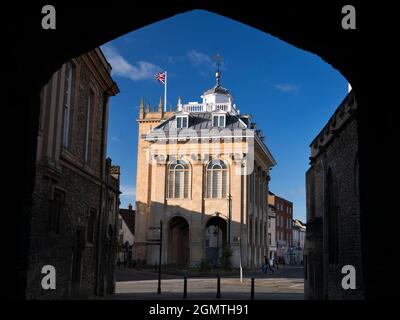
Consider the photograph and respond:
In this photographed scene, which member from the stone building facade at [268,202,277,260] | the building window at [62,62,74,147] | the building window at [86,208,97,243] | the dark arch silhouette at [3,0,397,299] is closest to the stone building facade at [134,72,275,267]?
the building window at [86,208,97,243]

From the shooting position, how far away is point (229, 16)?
7.66 m

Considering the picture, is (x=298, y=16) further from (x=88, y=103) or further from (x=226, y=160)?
(x=226, y=160)

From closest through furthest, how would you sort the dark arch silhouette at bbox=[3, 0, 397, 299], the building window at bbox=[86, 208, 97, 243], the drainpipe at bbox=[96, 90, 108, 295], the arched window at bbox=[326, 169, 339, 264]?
the dark arch silhouette at bbox=[3, 0, 397, 299], the arched window at bbox=[326, 169, 339, 264], the building window at bbox=[86, 208, 97, 243], the drainpipe at bbox=[96, 90, 108, 295]

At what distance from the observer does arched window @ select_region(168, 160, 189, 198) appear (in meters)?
46.9

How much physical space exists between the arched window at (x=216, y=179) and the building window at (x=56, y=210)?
104ft

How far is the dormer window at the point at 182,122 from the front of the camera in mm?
48000

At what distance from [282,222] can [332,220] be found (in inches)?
2961

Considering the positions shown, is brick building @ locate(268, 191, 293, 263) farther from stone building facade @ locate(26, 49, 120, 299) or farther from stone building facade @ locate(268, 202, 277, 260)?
stone building facade @ locate(26, 49, 120, 299)

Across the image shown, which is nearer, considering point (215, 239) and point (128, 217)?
point (215, 239)

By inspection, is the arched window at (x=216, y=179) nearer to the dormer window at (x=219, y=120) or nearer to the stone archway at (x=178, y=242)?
the dormer window at (x=219, y=120)

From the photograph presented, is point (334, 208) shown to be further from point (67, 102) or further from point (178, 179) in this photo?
point (178, 179)

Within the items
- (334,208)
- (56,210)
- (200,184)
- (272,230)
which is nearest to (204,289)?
(334,208)

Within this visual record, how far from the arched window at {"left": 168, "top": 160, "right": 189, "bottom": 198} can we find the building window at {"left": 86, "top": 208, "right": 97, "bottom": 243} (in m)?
27.5

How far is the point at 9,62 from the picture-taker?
269 inches
